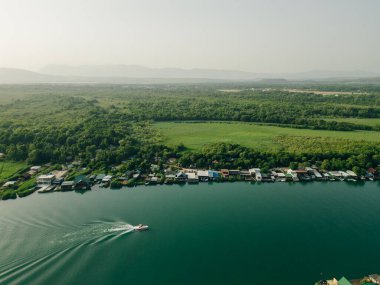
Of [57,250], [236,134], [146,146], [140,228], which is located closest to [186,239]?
[140,228]

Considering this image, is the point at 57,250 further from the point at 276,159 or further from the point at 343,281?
the point at 276,159

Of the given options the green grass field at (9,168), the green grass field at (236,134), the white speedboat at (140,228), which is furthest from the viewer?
the green grass field at (236,134)

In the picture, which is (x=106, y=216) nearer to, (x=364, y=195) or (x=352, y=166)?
(x=364, y=195)

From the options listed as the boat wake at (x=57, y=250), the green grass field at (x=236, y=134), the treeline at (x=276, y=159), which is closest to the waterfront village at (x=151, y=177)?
the treeline at (x=276, y=159)

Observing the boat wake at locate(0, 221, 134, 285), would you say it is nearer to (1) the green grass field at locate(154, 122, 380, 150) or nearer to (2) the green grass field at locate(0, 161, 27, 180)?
(2) the green grass field at locate(0, 161, 27, 180)

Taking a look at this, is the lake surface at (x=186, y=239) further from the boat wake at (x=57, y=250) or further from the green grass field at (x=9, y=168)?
the green grass field at (x=9, y=168)

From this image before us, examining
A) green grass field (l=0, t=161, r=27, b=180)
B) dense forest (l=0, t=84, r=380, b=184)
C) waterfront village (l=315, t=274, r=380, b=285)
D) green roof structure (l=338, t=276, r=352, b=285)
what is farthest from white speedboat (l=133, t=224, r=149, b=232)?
green grass field (l=0, t=161, r=27, b=180)

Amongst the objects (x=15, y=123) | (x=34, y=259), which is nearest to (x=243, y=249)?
(x=34, y=259)
